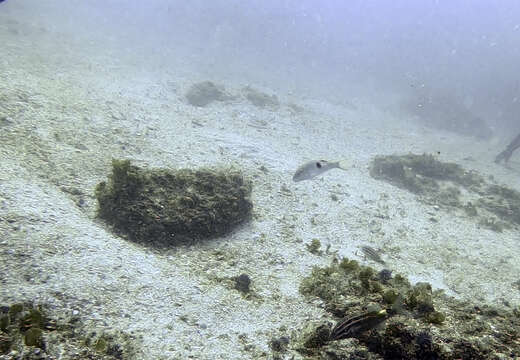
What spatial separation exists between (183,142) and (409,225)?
258 inches

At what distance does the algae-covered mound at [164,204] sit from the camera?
4242 millimetres

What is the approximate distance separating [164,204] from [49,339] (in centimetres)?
241

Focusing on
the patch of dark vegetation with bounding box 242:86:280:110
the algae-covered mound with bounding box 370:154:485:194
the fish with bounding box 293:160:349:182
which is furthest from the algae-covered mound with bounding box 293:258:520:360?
the patch of dark vegetation with bounding box 242:86:280:110

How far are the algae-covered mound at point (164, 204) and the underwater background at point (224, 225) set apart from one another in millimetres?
25

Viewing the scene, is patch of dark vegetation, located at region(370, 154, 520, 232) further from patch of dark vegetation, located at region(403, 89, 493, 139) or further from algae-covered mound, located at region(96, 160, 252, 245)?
patch of dark vegetation, located at region(403, 89, 493, 139)

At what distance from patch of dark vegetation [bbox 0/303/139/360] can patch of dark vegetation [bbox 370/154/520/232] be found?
9.62 metres

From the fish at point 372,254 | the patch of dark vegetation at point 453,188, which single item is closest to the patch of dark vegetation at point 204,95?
the patch of dark vegetation at point 453,188

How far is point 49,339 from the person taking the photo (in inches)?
83.5

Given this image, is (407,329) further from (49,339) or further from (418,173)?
(418,173)

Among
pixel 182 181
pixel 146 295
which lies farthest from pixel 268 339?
pixel 182 181

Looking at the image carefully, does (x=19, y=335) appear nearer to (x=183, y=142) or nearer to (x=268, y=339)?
(x=268, y=339)

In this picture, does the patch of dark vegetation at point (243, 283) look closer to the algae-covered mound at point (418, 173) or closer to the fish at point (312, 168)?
the fish at point (312, 168)

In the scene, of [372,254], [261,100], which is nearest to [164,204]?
[372,254]

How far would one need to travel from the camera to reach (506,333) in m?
2.23
